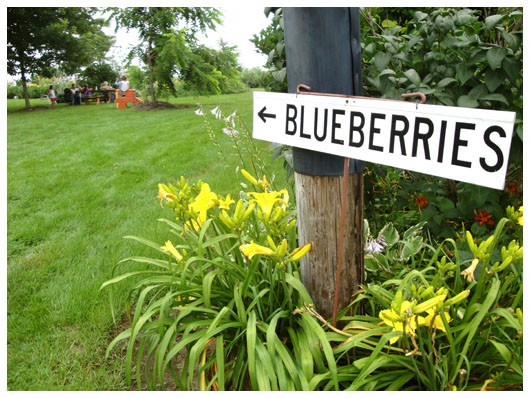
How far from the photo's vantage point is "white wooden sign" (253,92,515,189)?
1.03m

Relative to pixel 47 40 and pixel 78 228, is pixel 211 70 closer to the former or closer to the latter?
pixel 47 40

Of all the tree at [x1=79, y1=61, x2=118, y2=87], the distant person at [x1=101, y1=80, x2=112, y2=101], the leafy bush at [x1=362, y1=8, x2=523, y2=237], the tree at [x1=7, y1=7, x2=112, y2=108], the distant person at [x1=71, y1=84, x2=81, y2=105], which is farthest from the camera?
the tree at [x1=79, y1=61, x2=118, y2=87]

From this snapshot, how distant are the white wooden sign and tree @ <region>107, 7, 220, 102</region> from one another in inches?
423

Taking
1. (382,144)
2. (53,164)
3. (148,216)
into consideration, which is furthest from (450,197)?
(53,164)

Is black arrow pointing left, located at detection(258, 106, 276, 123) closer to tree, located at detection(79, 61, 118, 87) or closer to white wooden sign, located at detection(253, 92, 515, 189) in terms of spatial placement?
white wooden sign, located at detection(253, 92, 515, 189)

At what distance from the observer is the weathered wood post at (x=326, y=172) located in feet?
4.26

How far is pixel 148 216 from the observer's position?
11.4 ft

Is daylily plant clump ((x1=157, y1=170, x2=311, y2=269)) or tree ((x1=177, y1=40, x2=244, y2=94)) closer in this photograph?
daylily plant clump ((x1=157, y1=170, x2=311, y2=269))

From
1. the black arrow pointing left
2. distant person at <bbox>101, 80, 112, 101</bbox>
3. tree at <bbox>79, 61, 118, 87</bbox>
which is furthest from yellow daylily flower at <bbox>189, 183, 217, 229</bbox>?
tree at <bbox>79, 61, 118, 87</bbox>

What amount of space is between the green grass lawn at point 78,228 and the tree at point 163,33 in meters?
4.73

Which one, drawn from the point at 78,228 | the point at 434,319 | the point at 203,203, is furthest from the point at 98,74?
the point at 434,319
